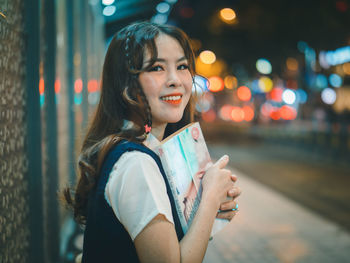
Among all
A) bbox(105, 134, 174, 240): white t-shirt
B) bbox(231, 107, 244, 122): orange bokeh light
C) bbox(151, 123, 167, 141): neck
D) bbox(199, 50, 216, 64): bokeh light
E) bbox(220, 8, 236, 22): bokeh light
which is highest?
bbox(220, 8, 236, 22): bokeh light

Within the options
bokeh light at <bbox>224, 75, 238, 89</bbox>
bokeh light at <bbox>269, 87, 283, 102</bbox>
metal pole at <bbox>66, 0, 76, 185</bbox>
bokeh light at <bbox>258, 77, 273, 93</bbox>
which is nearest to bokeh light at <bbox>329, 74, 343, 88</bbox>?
bokeh light at <bbox>224, 75, 238, 89</bbox>

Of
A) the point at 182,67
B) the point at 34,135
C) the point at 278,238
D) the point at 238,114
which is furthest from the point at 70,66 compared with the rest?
the point at 238,114

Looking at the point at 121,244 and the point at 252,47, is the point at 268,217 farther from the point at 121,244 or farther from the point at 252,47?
the point at 252,47

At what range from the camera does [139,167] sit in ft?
4.12

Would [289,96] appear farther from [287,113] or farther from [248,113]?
[248,113]

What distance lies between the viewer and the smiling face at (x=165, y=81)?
5.02 feet

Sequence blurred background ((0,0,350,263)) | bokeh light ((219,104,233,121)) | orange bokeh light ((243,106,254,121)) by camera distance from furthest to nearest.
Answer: bokeh light ((219,104,233,121)) → orange bokeh light ((243,106,254,121)) → blurred background ((0,0,350,263))

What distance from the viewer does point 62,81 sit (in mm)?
3979

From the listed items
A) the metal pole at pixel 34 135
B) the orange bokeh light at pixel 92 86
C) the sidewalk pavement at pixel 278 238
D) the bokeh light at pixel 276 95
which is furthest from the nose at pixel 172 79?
the bokeh light at pixel 276 95

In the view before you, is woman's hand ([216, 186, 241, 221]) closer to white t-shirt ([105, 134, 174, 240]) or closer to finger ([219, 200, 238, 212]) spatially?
finger ([219, 200, 238, 212])

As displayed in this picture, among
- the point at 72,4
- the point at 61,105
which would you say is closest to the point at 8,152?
the point at 61,105

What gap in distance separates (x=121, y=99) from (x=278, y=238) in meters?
4.47

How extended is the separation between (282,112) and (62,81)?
35409 mm

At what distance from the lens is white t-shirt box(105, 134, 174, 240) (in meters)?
1.23
